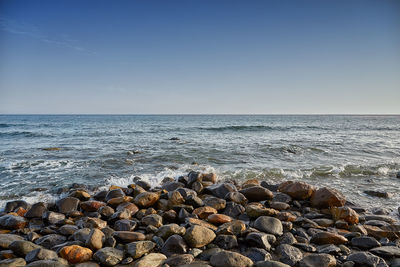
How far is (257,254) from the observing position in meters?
3.23

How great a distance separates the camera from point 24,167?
9.05 m

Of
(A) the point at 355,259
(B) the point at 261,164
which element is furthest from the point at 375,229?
(B) the point at 261,164

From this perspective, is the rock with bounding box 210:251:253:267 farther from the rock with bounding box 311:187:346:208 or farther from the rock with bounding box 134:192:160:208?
the rock with bounding box 311:187:346:208

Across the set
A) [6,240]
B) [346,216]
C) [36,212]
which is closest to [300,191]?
[346,216]

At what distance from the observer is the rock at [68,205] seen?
5015 mm

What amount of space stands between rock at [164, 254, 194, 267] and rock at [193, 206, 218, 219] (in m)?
1.40

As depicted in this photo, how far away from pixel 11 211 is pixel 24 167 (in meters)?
4.97

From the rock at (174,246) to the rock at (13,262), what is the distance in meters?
1.91

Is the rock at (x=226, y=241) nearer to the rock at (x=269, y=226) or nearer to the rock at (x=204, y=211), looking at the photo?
the rock at (x=269, y=226)

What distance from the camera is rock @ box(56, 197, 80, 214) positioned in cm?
502

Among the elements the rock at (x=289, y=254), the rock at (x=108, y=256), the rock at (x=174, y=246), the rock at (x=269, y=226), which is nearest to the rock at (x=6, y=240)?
the rock at (x=108, y=256)

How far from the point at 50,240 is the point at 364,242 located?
17.0 ft

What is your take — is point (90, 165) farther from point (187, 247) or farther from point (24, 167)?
point (187, 247)

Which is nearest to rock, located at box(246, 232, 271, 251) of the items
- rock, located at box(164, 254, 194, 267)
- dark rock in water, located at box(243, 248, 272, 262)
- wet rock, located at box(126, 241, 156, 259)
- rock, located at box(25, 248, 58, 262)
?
dark rock in water, located at box(243, 248, 272, 262)
